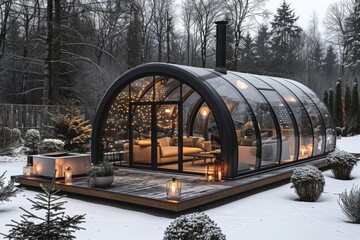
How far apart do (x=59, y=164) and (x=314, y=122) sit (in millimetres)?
7493

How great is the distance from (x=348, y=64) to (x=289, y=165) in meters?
26.3

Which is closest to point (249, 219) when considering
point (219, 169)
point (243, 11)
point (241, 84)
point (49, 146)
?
point (219, 169)

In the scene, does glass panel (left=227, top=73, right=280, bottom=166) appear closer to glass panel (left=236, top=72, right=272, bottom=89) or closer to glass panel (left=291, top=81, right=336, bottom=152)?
glass panel (left=236, top=72, right=272, bottom=89)

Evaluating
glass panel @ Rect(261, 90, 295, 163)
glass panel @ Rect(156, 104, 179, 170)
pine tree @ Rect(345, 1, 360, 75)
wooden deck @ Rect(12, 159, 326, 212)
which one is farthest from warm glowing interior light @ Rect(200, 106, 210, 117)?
pine tree @ Rect(345, 1, 360, 75)

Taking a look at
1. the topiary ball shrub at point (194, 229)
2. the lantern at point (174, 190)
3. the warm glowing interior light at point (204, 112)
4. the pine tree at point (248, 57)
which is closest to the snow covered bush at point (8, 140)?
the warm glowing interior light at point (204, 112)

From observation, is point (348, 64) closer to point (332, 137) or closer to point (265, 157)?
point (332, 137)

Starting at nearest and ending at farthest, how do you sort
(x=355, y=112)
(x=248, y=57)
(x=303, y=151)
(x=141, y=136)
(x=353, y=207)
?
(x=353, y=207) → (x=141, y=136) → (x=303, y=151) → (x=355, y=112) → (x=248, y=57)

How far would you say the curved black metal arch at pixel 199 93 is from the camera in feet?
27.6

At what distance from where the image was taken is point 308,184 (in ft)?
25.0

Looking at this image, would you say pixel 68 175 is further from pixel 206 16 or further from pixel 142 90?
pixel 206 16

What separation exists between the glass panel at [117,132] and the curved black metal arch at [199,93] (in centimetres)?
14

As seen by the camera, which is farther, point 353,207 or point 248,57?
point 248,57

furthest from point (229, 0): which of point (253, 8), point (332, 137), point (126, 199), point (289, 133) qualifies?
point (126, 199)

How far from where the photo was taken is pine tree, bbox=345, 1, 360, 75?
108 feet
